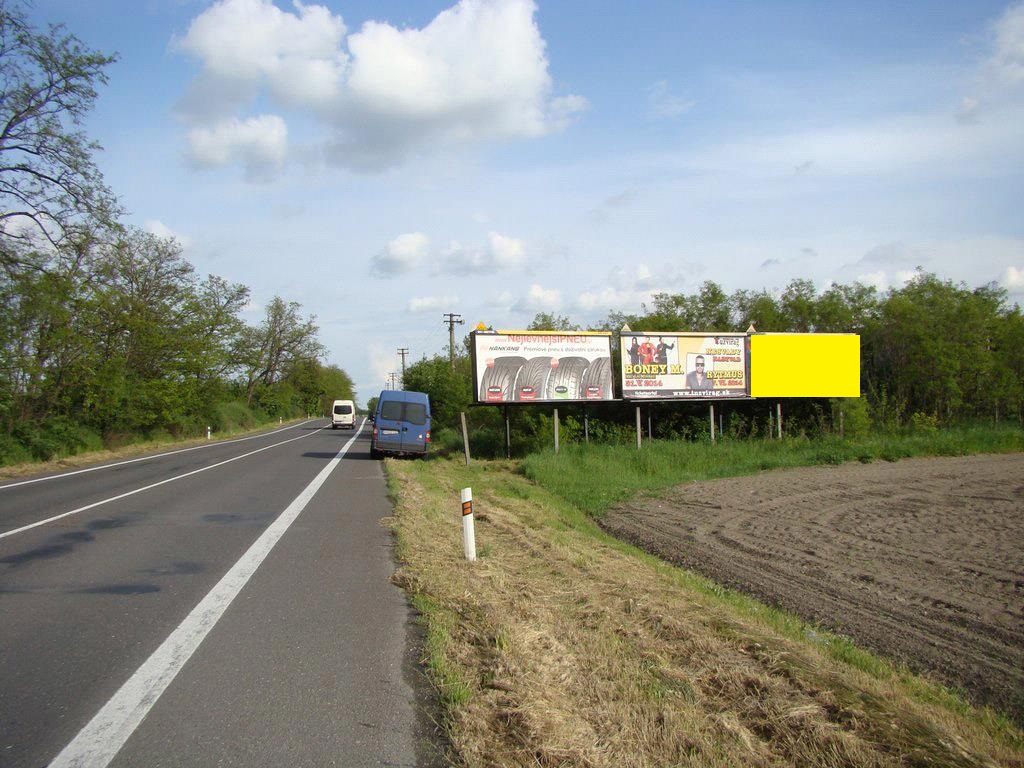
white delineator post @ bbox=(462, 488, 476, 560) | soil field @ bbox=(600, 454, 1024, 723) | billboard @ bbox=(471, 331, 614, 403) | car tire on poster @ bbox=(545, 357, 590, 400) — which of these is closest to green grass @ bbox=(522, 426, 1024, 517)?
soil field @ bbox=(600, 454, 1024, 723)

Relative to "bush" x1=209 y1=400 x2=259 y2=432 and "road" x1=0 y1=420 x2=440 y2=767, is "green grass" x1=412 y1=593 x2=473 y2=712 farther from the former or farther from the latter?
"bush" x1=209 y1=400 x2=259 y2=432

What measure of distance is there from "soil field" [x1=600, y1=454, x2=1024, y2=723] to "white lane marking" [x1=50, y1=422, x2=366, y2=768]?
18.6 ft

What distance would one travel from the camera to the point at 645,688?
185 inches

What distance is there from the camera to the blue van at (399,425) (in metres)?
25.9

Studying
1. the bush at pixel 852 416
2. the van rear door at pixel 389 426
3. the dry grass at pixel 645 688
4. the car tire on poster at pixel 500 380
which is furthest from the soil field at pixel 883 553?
the van rear door at pixel 389 426

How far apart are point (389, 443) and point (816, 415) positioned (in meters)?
16.5

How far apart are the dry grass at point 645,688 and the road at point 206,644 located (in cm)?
39

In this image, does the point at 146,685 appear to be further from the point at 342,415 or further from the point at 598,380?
the point at 342,415

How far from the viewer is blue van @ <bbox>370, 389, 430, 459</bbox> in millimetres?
25938

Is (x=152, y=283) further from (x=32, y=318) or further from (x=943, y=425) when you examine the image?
(x=943, y=425)

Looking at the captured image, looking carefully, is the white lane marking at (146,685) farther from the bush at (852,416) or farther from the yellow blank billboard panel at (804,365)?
the bush at (852,416)

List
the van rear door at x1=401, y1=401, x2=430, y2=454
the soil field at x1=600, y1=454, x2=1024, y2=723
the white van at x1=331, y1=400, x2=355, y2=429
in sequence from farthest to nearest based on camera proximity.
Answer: the white van at x1=331, y1=400, x2=355, y2=429
the van rear door at x1=401, y1=401, x2=430, y2=454
the soil field at x1=600, y1=454, x2=1024, y2=723

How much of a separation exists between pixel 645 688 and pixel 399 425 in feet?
71.8

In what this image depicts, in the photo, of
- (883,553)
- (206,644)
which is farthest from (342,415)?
(206,644)
